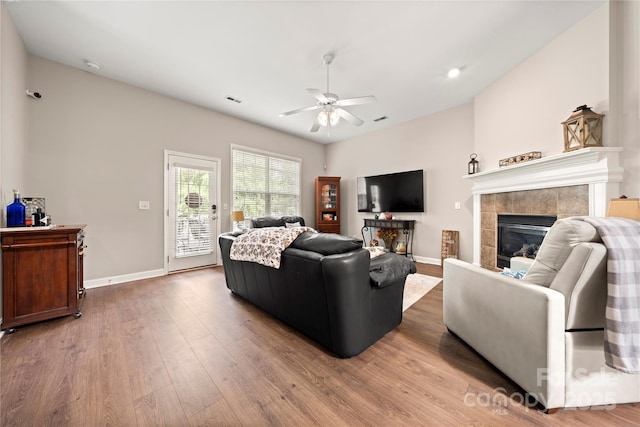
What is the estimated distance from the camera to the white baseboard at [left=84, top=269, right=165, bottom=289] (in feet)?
10.1

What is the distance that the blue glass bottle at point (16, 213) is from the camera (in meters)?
2.05

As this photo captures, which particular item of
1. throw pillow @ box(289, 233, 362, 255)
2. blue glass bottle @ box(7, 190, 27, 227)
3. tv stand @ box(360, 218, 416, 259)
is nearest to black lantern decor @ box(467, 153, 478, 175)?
tv stand @ box(360, 218, 416, 259)

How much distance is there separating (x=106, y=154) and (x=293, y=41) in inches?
119

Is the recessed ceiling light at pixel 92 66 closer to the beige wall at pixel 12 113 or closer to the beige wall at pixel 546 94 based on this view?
the beige wall at pixel 12 113

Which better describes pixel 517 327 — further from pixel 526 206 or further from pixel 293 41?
pixel 293 41

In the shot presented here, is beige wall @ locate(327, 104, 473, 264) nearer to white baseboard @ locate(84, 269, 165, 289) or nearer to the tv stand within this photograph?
the tv stand

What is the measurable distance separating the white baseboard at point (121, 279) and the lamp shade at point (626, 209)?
5369 millimetres

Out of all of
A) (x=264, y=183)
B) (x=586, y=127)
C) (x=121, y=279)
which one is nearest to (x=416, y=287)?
(x=586, y=127)

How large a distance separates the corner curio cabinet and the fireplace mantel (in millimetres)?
3265

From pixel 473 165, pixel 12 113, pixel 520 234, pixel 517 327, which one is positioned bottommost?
pixel 517 327

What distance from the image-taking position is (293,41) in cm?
253

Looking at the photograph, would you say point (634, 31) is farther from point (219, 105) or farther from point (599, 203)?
point (219, 105)

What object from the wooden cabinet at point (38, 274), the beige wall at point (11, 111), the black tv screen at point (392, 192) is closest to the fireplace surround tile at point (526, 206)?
the black tv screen at point (392, 192)

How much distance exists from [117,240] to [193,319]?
217cm
